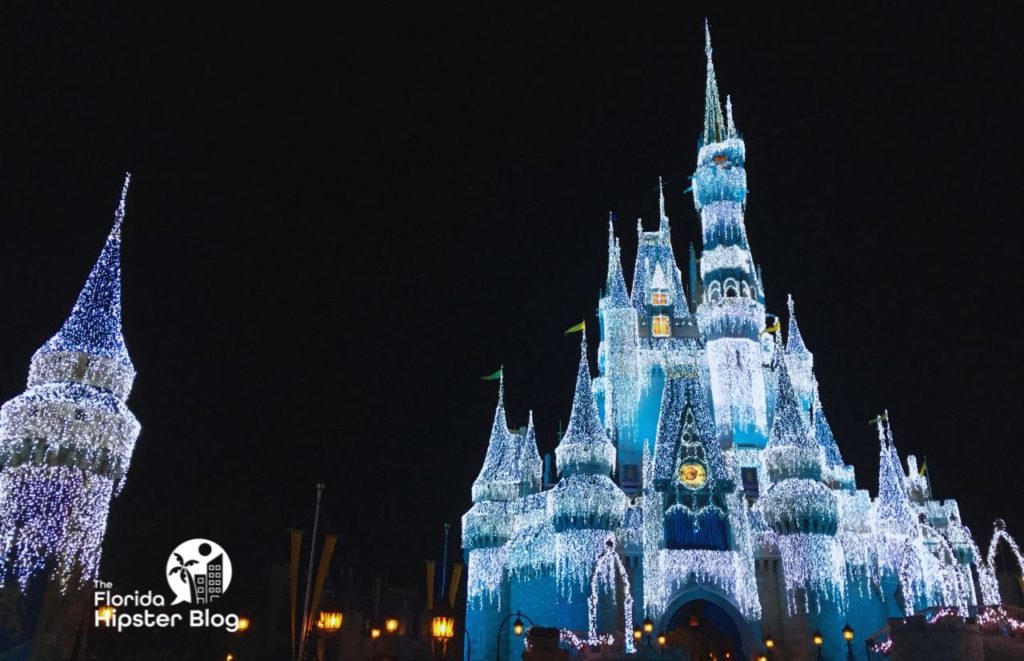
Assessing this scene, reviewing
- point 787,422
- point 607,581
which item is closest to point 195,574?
point 607,581

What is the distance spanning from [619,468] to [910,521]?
15.0 m

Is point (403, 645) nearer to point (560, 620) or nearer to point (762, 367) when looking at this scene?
point (560, 620)

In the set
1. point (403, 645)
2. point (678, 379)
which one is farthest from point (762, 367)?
point (403, 645)

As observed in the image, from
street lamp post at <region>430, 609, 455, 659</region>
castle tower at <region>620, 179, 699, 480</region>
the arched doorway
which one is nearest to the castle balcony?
castle tower at <region>620, 179, 699, 480</region>

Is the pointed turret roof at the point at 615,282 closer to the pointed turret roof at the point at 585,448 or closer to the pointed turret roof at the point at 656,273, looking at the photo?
the pointed turret roof at the point at 656,273

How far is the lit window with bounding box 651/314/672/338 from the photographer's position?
50625 mm

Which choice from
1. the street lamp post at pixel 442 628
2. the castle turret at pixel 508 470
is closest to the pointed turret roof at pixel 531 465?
the castle turret at pixel 508 470

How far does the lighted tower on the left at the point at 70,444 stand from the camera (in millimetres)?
26094

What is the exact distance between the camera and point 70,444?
88.3 feet

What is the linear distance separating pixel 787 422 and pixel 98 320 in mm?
30715

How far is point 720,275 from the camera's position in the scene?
48.6 metres

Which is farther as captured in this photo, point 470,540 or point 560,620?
point 470,540

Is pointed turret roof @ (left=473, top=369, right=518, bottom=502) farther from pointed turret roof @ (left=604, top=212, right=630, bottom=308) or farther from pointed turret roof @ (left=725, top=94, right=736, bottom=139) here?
pointed turret roof @ (left=725, top=94, right=736, bottom=139)

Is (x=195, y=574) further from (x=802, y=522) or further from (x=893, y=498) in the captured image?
(x=893, y=498)
